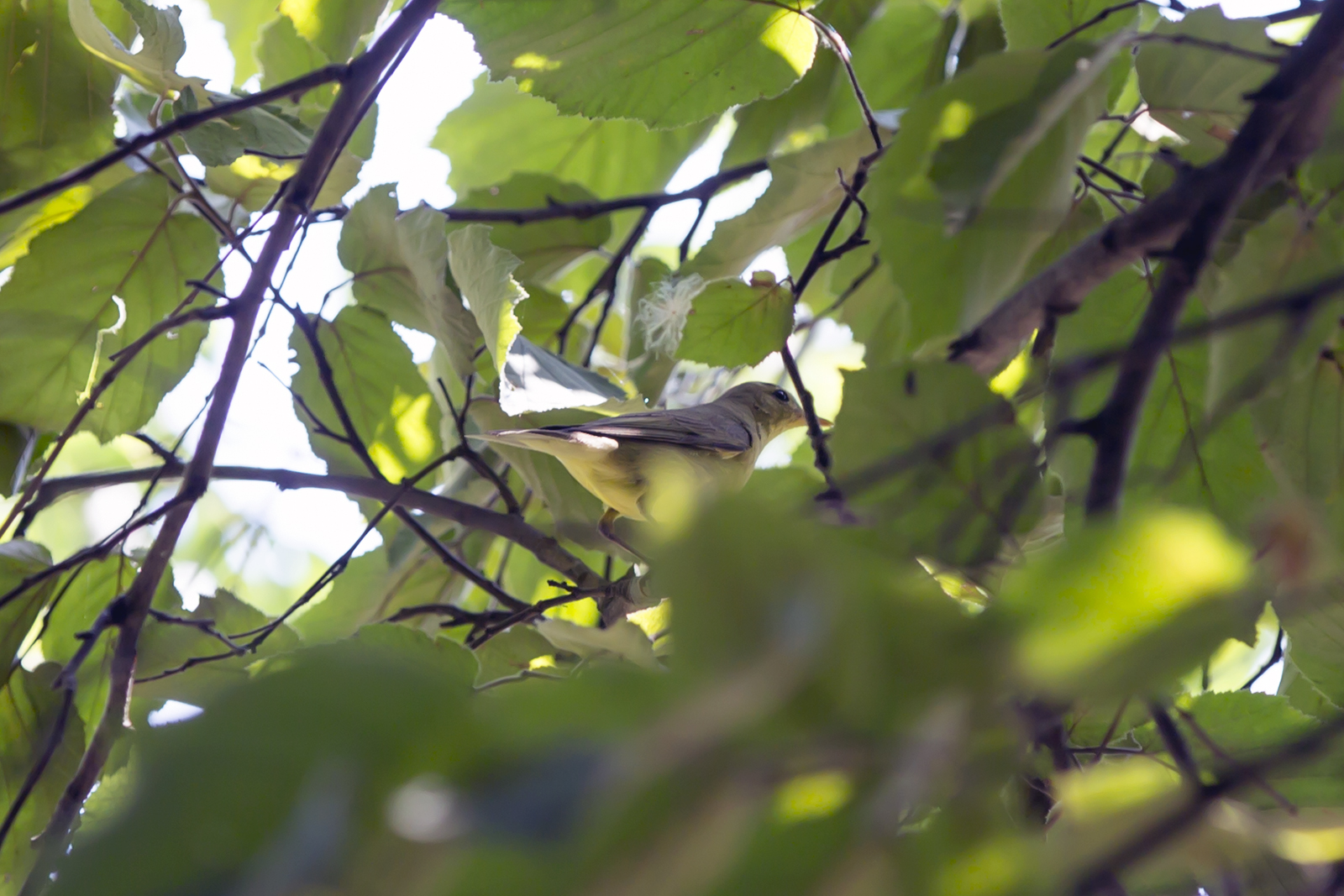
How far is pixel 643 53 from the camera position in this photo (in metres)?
1.52

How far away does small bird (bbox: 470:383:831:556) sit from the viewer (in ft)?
5.61

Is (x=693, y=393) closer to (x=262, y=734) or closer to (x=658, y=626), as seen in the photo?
(x=658, y=626)

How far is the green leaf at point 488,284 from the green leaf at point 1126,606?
0.88m

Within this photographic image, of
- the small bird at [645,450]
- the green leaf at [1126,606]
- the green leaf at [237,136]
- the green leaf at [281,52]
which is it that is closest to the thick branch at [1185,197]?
the green leaf at [1126,606]

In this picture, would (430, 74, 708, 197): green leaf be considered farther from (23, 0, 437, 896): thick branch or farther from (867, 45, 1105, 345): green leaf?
(867, 45, 1105, 345): green leaf

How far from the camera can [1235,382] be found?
0.78 metres

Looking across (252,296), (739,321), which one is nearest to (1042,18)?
(739,321)

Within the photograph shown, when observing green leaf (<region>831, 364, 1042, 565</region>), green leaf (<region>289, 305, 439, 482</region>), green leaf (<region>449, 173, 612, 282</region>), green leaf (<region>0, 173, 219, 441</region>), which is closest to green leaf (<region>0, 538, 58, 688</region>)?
green leaf (<region>0, 173, 219, 441</region>)

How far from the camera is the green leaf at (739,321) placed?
51.0 inches

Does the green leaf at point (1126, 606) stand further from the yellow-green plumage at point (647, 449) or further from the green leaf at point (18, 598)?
the green leaf at point (18, 598)

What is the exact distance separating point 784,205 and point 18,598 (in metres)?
1.23

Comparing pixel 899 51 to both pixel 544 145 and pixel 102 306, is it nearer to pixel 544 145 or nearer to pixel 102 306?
pixel 544 145

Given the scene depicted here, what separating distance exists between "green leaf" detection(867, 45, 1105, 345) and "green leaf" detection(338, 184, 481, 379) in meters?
0.81

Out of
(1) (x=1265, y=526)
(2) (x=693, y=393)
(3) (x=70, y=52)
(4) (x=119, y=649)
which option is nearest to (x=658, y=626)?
(4) (x=119, y=649)
